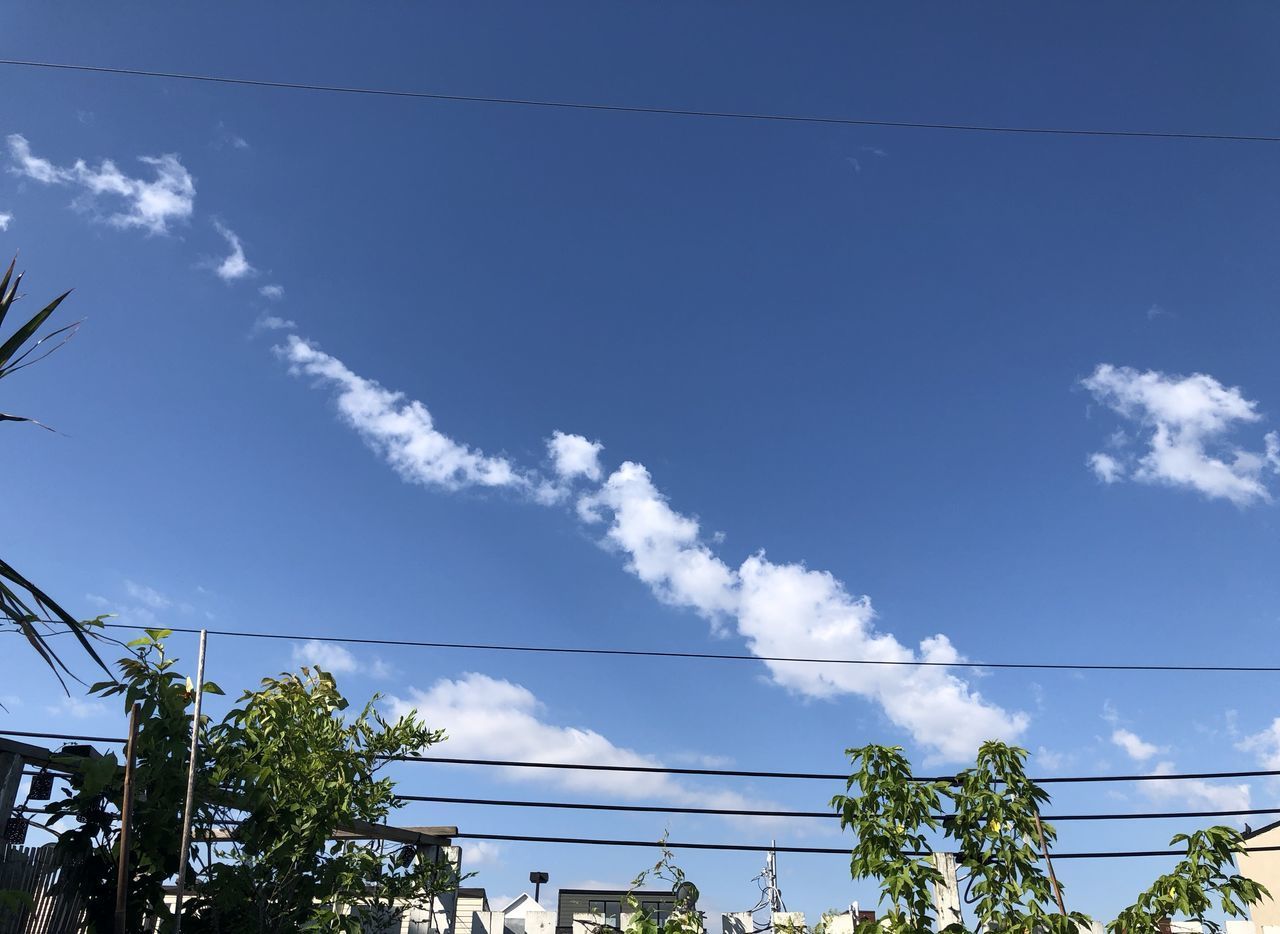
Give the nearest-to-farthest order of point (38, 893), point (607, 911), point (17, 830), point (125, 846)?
point (125, 846) < point (38, 893) < point (17, 830) < point (607, 911)

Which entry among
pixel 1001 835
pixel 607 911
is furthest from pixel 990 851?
pixel 607 911

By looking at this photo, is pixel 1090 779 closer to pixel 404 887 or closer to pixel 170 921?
pixel 404 887

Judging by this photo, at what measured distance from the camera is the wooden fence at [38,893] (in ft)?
24.3

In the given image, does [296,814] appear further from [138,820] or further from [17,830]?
[17,830]

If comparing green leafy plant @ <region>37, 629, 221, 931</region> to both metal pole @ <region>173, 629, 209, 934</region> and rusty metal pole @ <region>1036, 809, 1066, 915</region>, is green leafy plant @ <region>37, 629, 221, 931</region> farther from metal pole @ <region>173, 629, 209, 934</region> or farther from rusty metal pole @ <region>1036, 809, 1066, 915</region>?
rusty metal pole @ <region>1036, 809, 1066, 915</region>

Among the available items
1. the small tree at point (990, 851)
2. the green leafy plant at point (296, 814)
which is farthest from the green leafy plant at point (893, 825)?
the green leafy plant at point (296, 814)

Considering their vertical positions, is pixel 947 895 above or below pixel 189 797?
below

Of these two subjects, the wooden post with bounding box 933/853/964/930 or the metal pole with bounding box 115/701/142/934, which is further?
the wooden post with bounding box 933/853/964/930

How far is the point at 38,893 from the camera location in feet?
25.4

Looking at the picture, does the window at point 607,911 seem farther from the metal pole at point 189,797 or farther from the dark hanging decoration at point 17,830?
the dark hanging decoration at point 17,830

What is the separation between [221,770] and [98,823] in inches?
48.5

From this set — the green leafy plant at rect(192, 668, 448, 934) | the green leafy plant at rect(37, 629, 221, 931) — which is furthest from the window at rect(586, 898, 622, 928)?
the green leafy plant at rect(37, 629, 221, 931)

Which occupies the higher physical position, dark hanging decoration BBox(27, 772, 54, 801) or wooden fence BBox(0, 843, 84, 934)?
dark hanging decoration BBox(27, 772, 54, 801)

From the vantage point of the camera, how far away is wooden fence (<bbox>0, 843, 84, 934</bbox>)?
7.41 metres
